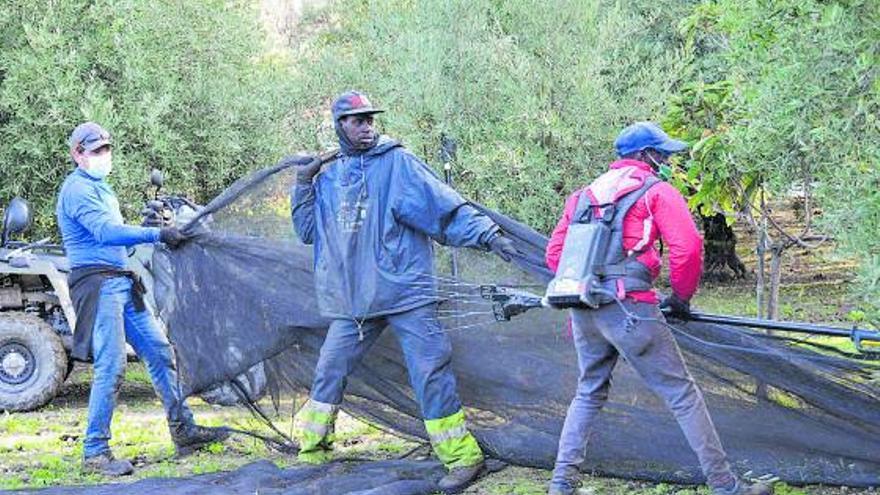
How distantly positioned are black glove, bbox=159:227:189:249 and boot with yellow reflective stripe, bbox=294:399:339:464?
1.27 metres

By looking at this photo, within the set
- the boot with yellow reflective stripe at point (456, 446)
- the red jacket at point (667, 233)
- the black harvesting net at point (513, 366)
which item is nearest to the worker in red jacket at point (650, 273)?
the red jacket at point (667, 233)

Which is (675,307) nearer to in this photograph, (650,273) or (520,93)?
(650,273)

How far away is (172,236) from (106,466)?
1.43m

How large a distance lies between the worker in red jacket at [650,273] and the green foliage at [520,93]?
16.8ft

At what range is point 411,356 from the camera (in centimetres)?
714

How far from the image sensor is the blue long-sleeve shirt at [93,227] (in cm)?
758

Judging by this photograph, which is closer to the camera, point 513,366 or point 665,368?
point 665,368

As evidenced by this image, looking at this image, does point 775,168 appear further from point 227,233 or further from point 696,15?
point 227,233

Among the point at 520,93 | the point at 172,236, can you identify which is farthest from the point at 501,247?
the point at 520,93

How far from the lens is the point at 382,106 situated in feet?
40.3

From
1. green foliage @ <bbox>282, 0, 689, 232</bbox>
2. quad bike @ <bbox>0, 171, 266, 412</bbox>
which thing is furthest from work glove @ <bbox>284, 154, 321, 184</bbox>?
green foliage @ <bbox>282, 0, 689, 232</bbox>

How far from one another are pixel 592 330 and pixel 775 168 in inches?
45.6

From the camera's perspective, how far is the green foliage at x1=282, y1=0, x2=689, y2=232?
11508 mm

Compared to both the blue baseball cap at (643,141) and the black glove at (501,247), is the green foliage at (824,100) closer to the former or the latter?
the blue baseball cap at (643,141)
